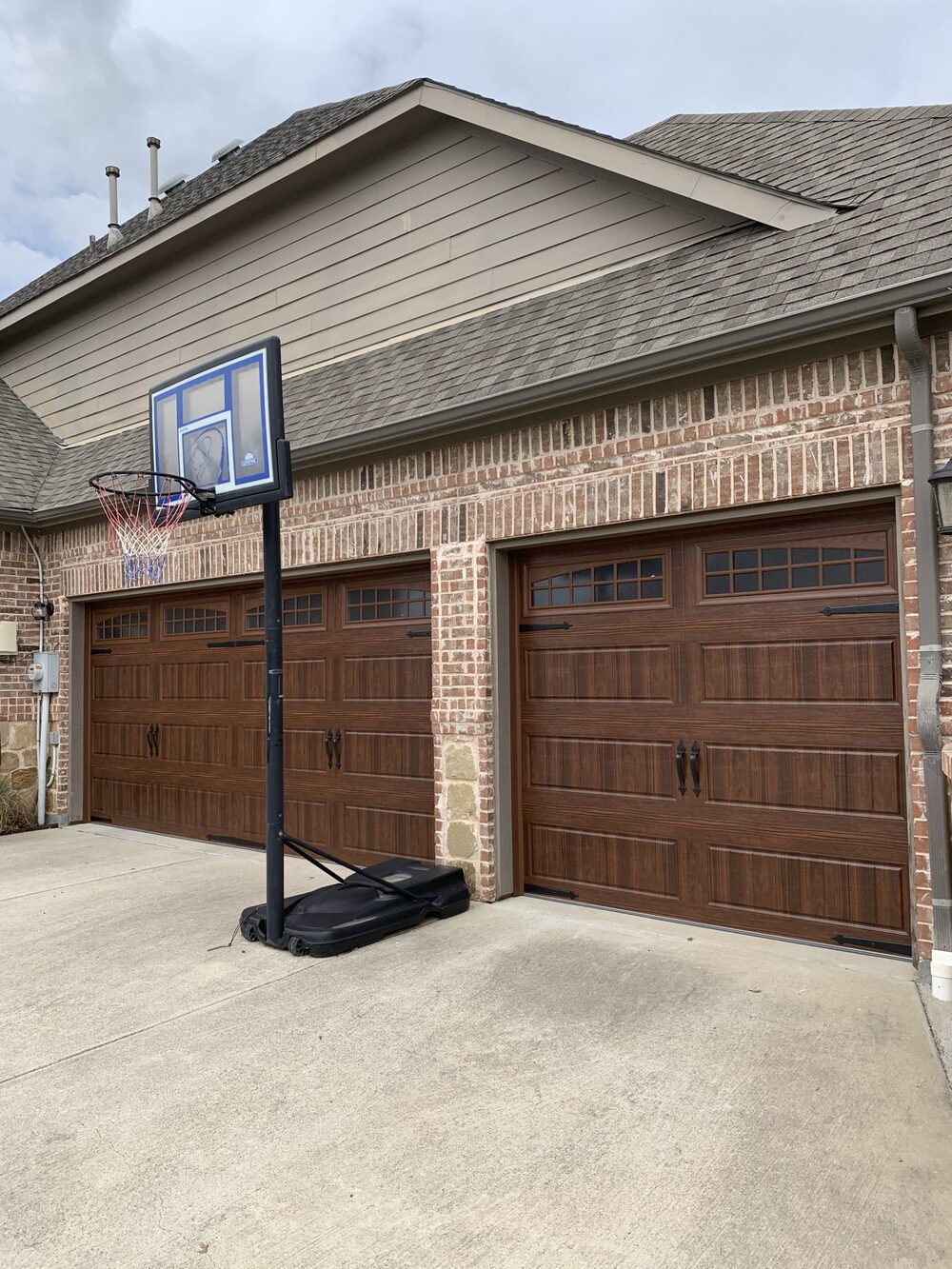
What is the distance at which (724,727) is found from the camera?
5141mm

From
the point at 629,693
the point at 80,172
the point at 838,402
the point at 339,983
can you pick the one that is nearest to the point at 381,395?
the point at 629,693

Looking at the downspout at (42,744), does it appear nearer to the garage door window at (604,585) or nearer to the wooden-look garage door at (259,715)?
the wooden-look garage door at (259,715)

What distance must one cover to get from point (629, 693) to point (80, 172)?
4799 centimetres

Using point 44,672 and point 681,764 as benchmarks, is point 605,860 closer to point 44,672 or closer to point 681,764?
point 681,764

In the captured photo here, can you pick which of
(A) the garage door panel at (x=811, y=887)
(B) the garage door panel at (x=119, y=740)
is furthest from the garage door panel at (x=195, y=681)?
(A) the garage door panel at (x=811, y=887)

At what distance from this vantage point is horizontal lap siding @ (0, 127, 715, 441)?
6156 millimetres

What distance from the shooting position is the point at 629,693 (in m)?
5.54

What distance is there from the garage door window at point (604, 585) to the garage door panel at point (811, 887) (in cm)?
161

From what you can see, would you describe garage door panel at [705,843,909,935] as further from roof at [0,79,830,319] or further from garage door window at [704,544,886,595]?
roof at [0,79,830,319]

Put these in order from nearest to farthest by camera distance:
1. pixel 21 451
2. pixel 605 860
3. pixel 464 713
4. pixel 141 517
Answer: pixel 605 860 → pixel 464 713 → pixel 141 517 → pixel 21 451

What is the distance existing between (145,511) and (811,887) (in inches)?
236

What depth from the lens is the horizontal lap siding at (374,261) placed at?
20.2 feet

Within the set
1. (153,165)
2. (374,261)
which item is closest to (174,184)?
(153,165)

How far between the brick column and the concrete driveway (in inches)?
35.5
